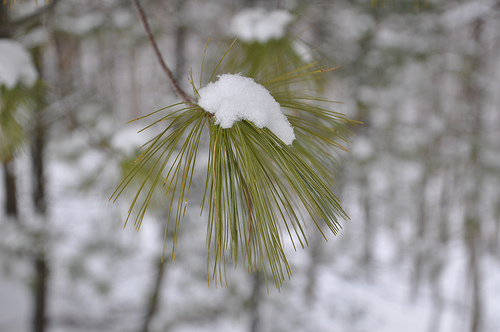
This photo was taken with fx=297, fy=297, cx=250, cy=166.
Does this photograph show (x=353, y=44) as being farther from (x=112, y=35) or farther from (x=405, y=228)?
(x=405, y=228)

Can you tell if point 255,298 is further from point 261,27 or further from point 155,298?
point 261,27

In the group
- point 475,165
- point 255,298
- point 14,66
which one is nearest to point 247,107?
point 14,66

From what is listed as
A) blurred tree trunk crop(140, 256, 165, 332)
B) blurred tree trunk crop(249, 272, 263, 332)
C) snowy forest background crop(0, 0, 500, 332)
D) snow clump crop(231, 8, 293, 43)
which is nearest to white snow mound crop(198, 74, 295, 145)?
snow clump crop(231, 8, 293, 43)

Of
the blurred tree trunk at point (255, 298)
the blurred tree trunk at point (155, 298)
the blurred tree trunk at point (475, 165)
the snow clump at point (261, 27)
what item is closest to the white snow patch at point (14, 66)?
the snow clump at point (261, 27)

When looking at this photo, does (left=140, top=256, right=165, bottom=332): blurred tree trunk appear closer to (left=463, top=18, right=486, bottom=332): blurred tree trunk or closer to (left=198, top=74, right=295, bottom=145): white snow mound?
(left=198, top=74, right=295, bottom=145): white snow mound

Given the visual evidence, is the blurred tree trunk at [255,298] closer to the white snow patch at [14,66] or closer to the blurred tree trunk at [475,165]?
the white snow patch at [14,66]

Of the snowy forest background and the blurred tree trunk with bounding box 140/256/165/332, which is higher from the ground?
the snowy forest background
